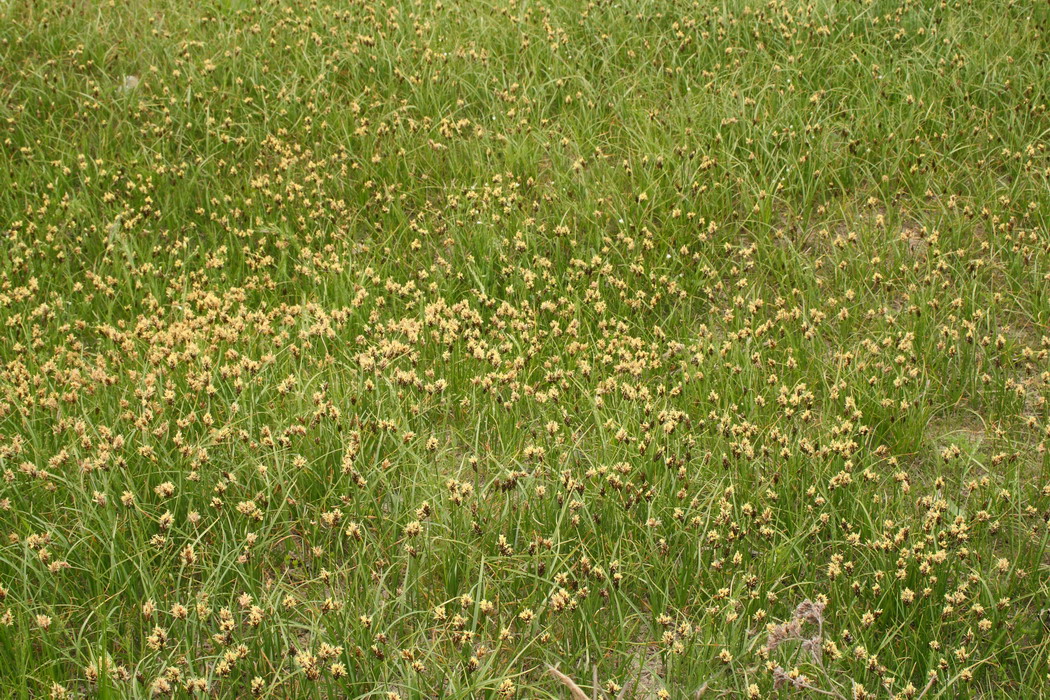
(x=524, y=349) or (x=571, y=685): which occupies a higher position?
(x=571, y=685)

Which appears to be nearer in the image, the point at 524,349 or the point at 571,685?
the point at 571,685

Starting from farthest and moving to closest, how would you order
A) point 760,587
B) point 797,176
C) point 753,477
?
point 797,176, point 753,477, point 760,587

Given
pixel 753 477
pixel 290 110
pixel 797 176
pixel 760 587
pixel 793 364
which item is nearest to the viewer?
pixel 760 587

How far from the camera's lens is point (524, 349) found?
16.1 ft

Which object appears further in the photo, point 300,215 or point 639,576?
point 300,215

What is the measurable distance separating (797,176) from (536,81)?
1880 millimetres

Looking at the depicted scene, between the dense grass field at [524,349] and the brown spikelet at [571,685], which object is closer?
the brown spikelet at [571,685]

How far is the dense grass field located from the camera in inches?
135

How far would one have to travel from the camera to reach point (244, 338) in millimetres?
4898

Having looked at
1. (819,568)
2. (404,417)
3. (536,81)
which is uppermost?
(536,81)

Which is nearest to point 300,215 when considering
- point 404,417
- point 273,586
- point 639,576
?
point 404,417

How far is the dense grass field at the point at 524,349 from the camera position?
11.3ft

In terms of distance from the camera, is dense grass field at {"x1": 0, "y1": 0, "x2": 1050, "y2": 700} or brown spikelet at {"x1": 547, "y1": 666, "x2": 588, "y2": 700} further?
dense grass field at {"x1": 0, "y1": 0, "x2": 1050, "y2": 700}

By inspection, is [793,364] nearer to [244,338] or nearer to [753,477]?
[753,477]
